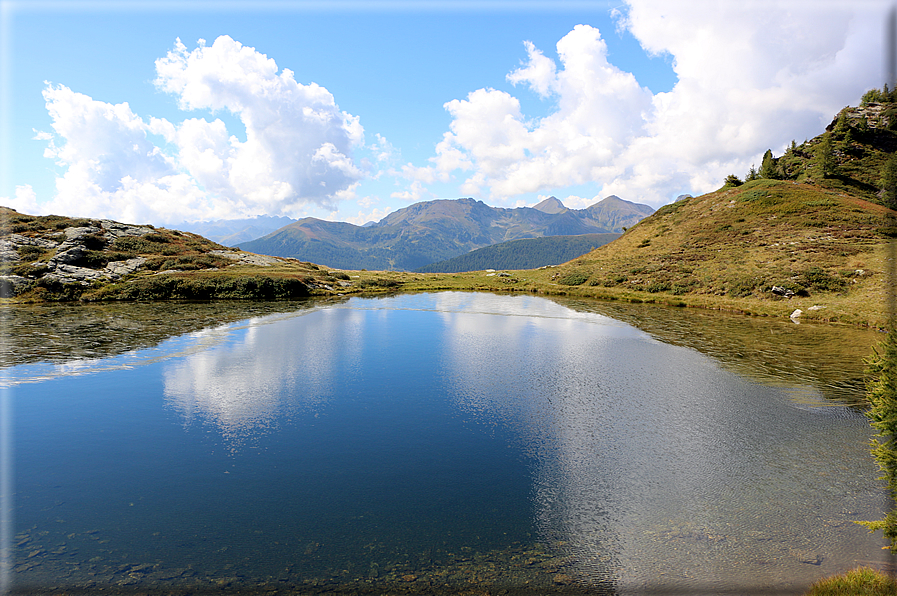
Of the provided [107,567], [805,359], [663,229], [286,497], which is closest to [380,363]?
[286,497]

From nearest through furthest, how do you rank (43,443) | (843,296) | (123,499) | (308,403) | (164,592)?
(164,592) < (123,499) < (43,443) < (308,403) < (843,296)

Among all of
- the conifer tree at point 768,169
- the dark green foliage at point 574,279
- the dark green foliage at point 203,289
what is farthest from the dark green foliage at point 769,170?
the dark green foliage at point 203,289

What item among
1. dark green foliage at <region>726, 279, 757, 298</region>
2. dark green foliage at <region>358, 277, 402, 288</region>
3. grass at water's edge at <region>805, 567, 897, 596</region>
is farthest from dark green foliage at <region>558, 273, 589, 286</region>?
grass at water's edge at <region>805, 567, 897, 596</region>

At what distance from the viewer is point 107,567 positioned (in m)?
10.4

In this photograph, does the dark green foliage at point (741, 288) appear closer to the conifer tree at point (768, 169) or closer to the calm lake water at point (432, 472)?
the calm lake water at point (432, 472)

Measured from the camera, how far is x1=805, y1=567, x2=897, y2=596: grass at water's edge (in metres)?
8.54

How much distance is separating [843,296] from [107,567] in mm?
76171

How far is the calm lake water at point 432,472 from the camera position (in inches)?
416

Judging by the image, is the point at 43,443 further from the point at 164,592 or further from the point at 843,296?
the point at 843,296

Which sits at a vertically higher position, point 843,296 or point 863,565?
point 843,296

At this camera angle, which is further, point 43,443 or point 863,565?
point 43,443

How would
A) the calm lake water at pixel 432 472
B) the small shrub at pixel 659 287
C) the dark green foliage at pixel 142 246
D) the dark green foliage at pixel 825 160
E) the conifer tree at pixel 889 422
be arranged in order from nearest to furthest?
the conifer tree at pixel 889 422
the calm lake water at pixel 432 472
the small shrub at pixel 659 287
the dark green foliage at pixel 142 246
the dark green foliage at pixel 825 160

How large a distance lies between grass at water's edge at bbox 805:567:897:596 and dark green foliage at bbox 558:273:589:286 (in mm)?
85048

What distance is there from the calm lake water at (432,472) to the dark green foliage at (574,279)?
58.7 metres
